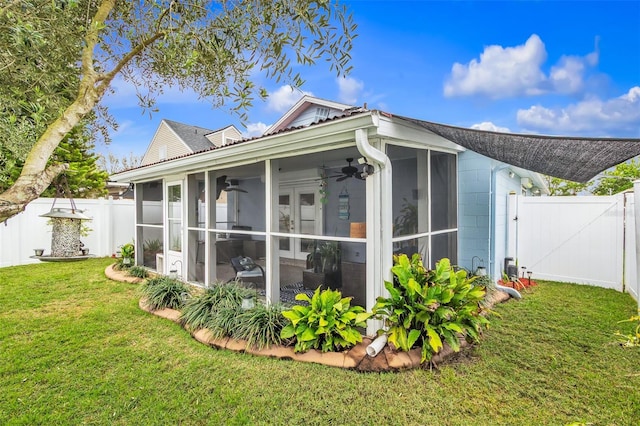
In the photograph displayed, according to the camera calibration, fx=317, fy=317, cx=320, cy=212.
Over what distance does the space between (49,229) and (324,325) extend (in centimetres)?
1080

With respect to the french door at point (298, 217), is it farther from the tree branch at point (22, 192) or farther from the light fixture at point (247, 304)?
the tree branch at point (22, 192)

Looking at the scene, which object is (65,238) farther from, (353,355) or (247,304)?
(353,355)

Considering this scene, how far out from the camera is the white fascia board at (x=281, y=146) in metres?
3.67

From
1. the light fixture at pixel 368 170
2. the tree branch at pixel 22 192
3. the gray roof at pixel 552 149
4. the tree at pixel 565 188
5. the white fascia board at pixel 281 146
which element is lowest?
the tree branch at pixel 22 192

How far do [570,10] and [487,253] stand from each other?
551 cm

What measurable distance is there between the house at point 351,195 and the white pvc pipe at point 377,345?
42 centimetres

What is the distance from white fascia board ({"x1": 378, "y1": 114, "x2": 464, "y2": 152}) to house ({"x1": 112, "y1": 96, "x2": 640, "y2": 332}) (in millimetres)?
20

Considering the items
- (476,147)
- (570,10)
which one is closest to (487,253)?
(476,147)

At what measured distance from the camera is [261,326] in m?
3.98

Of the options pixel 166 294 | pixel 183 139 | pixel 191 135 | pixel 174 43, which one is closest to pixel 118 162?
pixel 191 135

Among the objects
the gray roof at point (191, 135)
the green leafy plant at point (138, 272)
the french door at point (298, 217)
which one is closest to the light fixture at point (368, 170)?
the french door at point (298, 217)

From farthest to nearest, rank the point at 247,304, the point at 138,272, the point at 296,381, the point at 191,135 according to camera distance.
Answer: the point at 191,135
the point at 138,272
the point at 247,304
the point at 296,381

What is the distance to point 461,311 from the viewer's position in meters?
3.45

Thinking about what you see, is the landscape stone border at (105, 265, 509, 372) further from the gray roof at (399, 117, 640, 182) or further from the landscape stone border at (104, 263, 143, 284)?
the landscape stone border at (104, 263, 143, 284)
